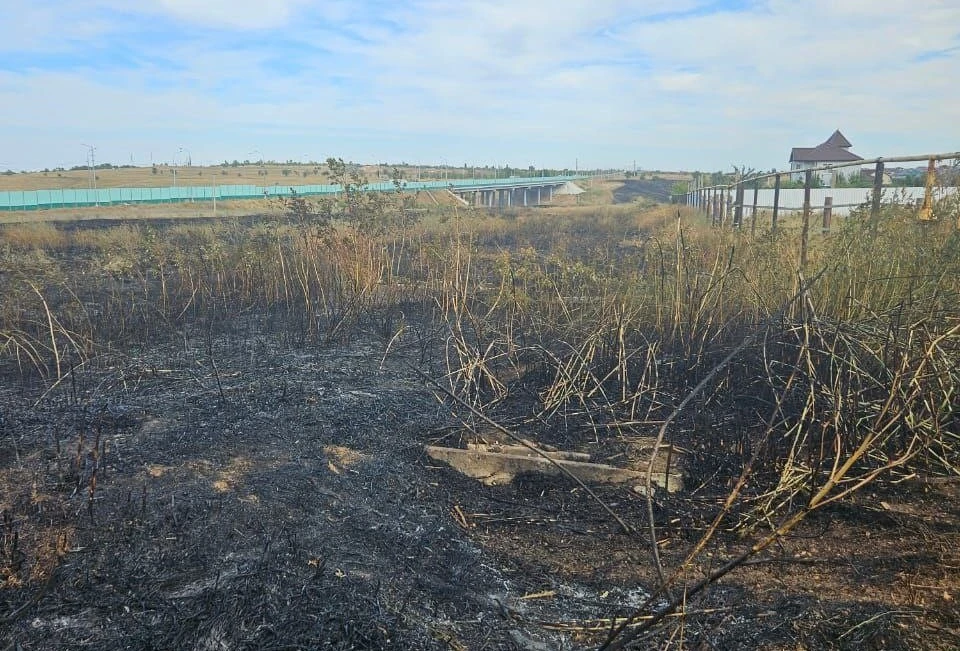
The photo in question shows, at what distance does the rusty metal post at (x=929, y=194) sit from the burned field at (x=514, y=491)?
0.27 metres

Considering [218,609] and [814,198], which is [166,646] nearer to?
[218,609]

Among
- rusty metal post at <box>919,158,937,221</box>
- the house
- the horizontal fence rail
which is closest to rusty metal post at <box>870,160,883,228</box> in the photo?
rusty metal post at <box>919,158,937,221</box>

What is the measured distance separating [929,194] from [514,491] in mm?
5214

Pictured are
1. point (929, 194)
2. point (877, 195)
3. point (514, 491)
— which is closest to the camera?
point (514, 491)

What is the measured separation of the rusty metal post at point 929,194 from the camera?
6359 mm

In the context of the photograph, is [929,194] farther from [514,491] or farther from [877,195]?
[514,491]

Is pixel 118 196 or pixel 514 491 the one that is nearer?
pixel 514 491

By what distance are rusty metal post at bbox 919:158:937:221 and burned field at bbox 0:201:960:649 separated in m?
0.27

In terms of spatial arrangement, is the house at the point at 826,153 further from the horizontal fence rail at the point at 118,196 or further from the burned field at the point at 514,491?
the burned field at the point at 514,491

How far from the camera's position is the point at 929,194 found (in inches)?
258

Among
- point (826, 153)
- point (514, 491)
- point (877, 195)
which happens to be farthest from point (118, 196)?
point (826, 153)

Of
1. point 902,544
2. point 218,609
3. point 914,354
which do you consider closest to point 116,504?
point 218,609

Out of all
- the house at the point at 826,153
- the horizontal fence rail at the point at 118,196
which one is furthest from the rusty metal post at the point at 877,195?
the house at the point at 826,153

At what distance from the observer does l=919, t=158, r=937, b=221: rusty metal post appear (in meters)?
6.36
